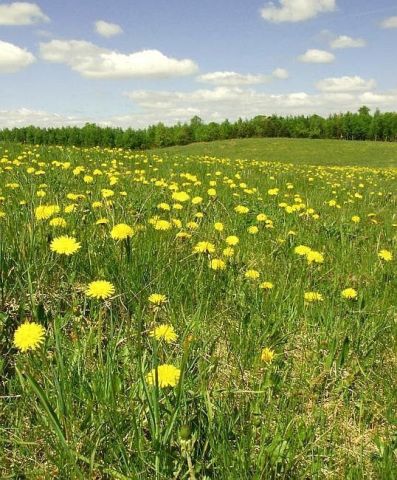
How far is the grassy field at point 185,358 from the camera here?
1351mm

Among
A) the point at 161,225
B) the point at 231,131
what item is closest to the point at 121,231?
the point at 161,225

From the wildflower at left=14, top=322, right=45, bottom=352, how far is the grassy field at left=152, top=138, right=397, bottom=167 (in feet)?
117

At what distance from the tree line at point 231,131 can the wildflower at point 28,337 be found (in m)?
79.2

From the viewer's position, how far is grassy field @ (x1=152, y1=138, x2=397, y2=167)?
3906 cm

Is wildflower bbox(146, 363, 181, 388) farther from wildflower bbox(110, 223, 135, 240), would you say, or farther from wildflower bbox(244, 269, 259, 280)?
wildflower bbox(244, 269, 259, 280)

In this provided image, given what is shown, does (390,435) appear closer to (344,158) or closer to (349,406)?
(349,406)

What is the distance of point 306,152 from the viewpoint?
4466 cm

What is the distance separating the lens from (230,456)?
1.32 metres

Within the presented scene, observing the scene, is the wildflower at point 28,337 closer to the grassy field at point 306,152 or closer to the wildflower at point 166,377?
the wildflower at point 166,377

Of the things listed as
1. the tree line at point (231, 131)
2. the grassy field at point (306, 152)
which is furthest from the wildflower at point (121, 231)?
the tree line at point (231, 131)

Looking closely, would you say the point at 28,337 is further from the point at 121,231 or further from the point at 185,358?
the point at 121,231

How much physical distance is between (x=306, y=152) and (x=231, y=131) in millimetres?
41579

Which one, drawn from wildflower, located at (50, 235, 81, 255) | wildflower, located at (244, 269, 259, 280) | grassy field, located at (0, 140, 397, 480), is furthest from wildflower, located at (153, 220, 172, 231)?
wildflower, located at (50, 235, 81, 255)

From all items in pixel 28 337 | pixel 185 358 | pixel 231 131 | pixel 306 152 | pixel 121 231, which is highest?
pixel 231 131
